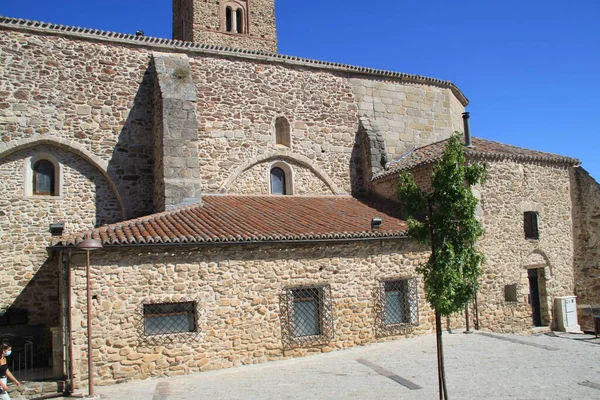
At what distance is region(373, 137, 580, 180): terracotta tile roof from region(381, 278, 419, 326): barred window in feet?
11.2

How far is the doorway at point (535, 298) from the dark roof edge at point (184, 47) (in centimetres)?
727

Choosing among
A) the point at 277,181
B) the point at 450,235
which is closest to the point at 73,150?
the point at 277,181

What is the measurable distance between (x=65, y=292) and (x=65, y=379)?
147 centimetres

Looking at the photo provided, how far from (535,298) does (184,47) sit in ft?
39.2

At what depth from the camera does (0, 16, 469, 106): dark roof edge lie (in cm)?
1290

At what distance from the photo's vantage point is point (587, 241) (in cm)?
1580

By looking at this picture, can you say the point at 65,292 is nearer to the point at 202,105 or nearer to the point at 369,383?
the point at 369,383

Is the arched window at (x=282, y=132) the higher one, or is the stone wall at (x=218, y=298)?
the arched window at (x=282, y=132)

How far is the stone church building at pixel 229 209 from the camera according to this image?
9.93m

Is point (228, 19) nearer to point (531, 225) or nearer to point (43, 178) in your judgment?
point (43, 178)

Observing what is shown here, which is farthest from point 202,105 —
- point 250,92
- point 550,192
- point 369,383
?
point 550,192

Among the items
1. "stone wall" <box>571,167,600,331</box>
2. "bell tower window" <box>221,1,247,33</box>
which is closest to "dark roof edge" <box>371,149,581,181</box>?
"stone wall" <box>571,167,600,331</box>

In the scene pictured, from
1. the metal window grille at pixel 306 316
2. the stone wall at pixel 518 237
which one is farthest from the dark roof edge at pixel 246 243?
the stone wall at pixel 518 237

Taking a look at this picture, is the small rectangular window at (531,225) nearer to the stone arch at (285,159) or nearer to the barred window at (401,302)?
the barred window at (401,302)
